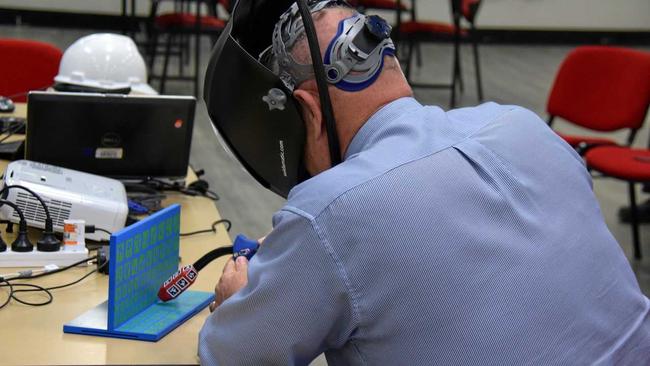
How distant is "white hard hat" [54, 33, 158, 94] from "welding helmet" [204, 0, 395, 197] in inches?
62.6

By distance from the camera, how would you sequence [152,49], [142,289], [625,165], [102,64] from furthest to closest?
[152,49]
[625,165]
[102,64]
[142,289]

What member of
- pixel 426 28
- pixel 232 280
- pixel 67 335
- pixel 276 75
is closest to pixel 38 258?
pixel 67 335

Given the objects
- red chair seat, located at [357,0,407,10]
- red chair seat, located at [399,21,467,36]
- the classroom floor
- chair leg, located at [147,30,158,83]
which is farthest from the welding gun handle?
red chair seat, located at [357,0,407,10]

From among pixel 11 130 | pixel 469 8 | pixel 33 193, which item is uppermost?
pixel 33 193

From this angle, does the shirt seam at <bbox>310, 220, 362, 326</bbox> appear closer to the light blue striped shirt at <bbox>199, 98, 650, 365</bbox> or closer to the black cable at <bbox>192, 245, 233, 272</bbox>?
the light blue striped shirt at <bbox>199, 98, 650, 365</bbox>

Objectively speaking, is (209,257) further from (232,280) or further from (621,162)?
(621,162)

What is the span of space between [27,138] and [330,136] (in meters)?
1.15

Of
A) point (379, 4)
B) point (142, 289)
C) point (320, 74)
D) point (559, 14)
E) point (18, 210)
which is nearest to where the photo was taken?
point (320, 74)

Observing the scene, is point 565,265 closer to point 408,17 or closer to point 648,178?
point 648,178

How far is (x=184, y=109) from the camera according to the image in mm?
2307

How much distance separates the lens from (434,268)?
1.12 meters

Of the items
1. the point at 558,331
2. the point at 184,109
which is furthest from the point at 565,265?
the point at 184,109

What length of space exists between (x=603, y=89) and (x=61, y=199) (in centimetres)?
327

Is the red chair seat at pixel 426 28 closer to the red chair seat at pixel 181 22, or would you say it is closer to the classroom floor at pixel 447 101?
the classroom floor at pixel 447 101
